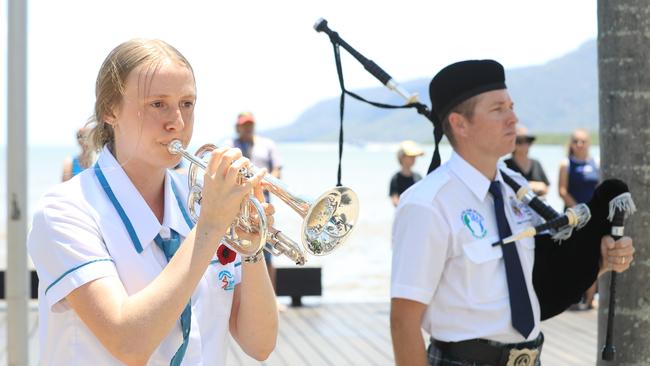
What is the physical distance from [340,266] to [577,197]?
27.1 ft

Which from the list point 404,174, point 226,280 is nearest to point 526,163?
point 404,174

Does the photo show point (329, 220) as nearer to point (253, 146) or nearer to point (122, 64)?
point (122, 64)

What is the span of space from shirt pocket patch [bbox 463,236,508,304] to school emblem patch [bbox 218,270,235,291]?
3.67 feet

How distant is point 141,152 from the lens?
7.01 feet

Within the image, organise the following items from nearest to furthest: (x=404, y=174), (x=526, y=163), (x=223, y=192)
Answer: (x=223, y=192)
(x=526, y=163)
(x=404, y=174)

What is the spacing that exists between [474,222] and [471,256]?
0.46 feet

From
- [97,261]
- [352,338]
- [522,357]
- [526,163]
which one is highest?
[526,163]

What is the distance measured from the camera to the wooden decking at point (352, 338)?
7051 mm

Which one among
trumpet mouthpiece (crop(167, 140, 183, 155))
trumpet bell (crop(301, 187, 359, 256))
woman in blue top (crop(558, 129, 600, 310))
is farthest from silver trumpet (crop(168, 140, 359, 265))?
woman in blue top (crop(558, 129, 600, 310))

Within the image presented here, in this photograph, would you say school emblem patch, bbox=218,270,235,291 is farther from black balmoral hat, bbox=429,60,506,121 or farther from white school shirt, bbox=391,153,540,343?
black balmoral hat, bbox=429,60,506,121

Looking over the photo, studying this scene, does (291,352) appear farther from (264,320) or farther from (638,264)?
(264,320)

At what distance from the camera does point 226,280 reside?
7.30 feet

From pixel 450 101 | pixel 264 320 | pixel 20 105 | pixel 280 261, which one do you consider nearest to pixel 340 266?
pixel 280 261

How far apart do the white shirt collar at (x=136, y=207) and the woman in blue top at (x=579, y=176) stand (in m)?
7.60
